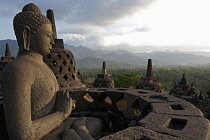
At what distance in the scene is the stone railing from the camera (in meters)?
1.92

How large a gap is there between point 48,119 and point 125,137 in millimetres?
1010

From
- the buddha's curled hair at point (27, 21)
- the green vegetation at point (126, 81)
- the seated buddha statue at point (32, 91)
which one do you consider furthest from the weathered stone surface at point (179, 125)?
the green vegetation at point (126, 81)

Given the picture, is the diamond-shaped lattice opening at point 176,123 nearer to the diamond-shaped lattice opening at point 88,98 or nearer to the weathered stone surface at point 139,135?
the weathered stone surface at point 139,135

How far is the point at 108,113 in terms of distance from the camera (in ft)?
14.0

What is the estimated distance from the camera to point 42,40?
221 cm

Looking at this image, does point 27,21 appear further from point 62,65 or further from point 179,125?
point 62,65

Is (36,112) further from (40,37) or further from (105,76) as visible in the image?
(105,76)

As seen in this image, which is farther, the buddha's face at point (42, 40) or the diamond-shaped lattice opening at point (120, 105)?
the diamond-shaped lattice opening at point (120, 105)

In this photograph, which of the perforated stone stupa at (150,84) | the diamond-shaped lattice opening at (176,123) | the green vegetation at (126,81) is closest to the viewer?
the diamond-shaped lattice opening at (176,123)

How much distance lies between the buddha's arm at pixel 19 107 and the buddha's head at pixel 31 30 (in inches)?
18.4

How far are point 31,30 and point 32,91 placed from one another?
830 mm

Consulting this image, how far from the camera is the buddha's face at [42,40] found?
2157mm

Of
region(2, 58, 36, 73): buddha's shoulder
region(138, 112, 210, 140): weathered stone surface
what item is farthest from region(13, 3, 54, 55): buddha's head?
region(138, 112, 210, 140): weathered stone surface

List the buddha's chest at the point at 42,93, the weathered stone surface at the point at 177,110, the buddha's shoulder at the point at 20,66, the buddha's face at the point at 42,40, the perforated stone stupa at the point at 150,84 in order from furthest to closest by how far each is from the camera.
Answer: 1. the perforated stone stupa at the point at 150,84
2. the weathered stone surface at the point at 177,110
3. the buddha's face at the point at 42,40
4. the buddha's chest at the point at 42,93
5. the buddha's shoulder at the point at 20,66
